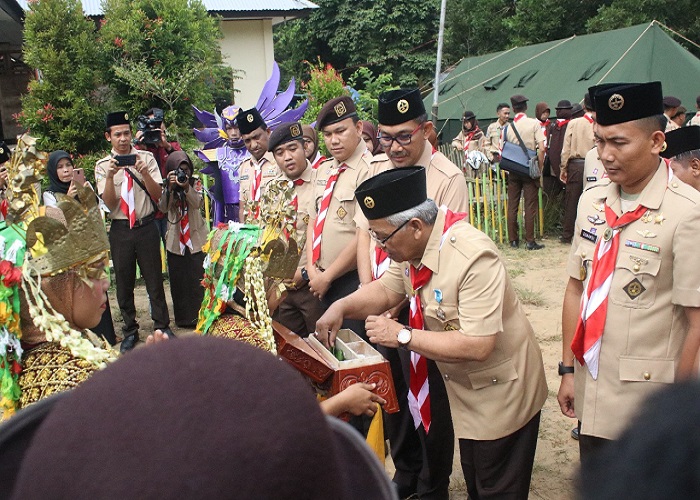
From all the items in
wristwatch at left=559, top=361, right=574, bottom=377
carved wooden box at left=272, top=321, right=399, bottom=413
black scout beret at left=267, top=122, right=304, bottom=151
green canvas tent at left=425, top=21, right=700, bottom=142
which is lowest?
wristwatch at left=559, top=361, right=574, bottom=377

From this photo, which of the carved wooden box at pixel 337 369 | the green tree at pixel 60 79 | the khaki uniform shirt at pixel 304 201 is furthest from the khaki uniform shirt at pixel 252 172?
the green tree at pixel 60 79

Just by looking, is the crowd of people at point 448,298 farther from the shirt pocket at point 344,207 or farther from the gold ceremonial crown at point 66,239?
the shirt pocket at point 344,207

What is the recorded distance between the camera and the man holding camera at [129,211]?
18.4 ft

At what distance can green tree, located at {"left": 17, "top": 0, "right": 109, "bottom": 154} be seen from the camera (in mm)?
7816

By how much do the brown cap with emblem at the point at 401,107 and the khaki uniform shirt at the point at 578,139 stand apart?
555 centimetres

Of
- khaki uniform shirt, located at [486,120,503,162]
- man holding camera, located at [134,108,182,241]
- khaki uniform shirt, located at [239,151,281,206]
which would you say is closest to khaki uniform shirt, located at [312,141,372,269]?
khaki uniform shirt, located at [239,151,281,206]

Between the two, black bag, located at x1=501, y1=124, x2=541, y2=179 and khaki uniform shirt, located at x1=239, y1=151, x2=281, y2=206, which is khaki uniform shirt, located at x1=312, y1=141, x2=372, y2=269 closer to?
khaki uniform shirt, located at x1=239, y1=151, x2=281, y2=206

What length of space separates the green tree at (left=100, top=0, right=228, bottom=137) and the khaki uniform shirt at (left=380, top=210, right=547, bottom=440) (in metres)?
6.92

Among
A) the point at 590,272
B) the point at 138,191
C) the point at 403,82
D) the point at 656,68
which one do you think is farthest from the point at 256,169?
the point at 403,82

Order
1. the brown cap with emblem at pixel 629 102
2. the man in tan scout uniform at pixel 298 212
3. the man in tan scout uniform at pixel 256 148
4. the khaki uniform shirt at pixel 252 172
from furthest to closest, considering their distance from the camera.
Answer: the man in tan scout uniform at pixel 256 148 → the khaki uniform shirt at pixel 252 172 → the man in tan scout uniform at pixel 298 212 → the brown cap with emblem at pixel 629 102

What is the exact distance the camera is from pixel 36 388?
80.1 inches

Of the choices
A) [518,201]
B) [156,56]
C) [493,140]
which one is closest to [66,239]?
[156,56]

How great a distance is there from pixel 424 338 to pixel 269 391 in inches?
72.6

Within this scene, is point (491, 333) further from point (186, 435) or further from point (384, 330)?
point (186, 435)
